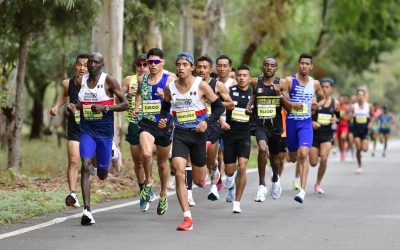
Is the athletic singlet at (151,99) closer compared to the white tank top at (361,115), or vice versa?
the athletic singlet at (151,99)

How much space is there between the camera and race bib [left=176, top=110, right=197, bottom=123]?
1155cm

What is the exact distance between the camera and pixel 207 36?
30703mm

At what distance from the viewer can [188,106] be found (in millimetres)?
11547

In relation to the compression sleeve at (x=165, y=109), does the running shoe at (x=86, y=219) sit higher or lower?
lower

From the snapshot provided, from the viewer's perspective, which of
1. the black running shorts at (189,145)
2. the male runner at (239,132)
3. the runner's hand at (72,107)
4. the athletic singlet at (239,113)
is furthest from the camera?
the athletic singlet at (239,113)

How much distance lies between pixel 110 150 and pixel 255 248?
10.7ft

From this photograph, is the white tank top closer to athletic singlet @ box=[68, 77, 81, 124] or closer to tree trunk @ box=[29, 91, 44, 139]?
athletic singlet @ box=[68, 77, 81, 124]

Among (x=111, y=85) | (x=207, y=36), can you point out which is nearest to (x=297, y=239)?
(x=111, y=85)

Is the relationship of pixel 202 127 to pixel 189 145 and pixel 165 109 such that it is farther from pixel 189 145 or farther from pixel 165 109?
pixel 165 109

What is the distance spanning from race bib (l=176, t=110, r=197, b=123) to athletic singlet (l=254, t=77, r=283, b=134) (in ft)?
9.08

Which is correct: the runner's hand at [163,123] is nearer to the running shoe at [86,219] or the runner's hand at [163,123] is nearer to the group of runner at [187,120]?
the group of runner at [187,120]

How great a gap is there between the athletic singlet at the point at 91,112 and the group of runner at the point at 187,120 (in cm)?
1

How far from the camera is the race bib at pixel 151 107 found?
41.7ft

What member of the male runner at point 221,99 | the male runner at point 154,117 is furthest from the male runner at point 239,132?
the male runner at point 154,117
